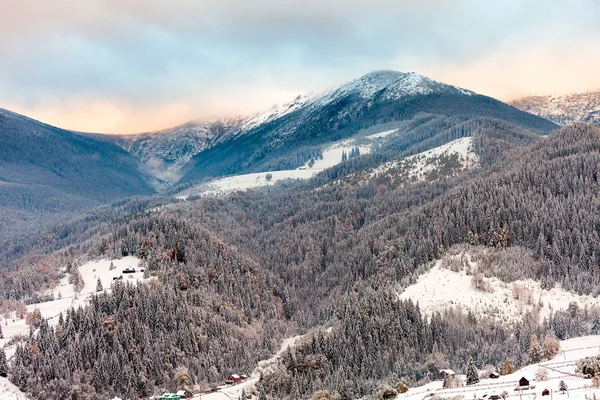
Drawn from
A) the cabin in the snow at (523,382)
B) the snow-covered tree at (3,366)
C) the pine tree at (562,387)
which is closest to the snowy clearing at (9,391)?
the snow-covered tree at (3,366)

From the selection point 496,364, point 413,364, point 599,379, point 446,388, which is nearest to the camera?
point 599,379

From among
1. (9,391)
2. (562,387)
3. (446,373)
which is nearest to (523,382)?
(562,387)

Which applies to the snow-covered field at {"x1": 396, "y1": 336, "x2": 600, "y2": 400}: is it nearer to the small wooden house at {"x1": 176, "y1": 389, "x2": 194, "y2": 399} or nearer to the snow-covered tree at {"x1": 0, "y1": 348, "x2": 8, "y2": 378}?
the small wooden house at {"x1": 176, "y1": 389, "x2": 194, "y2": 399}

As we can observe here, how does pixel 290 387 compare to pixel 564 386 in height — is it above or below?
below

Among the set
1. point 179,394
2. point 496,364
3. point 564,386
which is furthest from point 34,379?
point 564,386

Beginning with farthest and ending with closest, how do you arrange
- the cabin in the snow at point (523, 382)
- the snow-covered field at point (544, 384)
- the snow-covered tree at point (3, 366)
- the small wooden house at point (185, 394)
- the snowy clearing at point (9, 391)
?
the snow-covered tree at point (3, 366) < the small wooden house at point (185, 394) < the snowy clearing at point (9, 391) < the cabin in the snow at point (523, 382) < the snow-covered field at point (544, 384)

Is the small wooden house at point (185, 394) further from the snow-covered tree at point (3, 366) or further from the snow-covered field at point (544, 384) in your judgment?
the snow-covered field at point (544, 384)

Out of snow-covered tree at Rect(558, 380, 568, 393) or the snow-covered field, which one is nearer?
snow-covered tree at Rect(558, 380, 568, 393)

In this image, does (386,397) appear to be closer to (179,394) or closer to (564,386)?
(564,386)

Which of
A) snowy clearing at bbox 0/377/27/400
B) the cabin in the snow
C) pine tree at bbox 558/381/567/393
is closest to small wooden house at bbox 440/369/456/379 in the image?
the cabin in the snow
